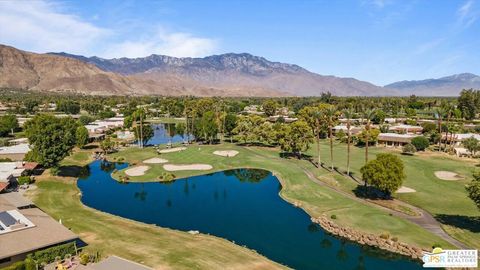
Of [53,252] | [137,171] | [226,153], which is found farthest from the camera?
[226,153]

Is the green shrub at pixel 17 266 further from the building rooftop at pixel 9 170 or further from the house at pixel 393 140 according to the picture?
the house at pixel 393 140

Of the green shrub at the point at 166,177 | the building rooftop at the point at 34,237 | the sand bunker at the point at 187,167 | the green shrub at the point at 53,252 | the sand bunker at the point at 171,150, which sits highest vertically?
the building rooftop at the point at 34,237

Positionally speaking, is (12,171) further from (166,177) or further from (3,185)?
(166,177)

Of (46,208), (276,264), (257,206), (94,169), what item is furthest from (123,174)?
(276,264)

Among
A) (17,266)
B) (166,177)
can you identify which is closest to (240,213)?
(166,177)

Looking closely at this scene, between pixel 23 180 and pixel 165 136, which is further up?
pixel 23 180

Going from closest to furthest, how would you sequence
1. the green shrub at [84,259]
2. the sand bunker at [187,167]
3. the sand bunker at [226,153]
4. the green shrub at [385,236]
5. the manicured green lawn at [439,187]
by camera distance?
the green shrub at [84,259] → the green shrub at [385,236] → the manicured green lawn at [439,187] → the sand bunker at [187,167] → the sand bunker at [226,153]
